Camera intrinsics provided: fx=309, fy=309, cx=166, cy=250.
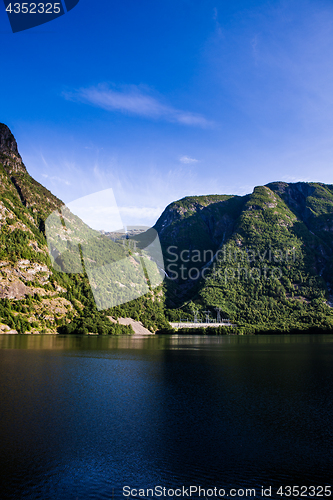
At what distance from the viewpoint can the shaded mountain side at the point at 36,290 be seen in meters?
125

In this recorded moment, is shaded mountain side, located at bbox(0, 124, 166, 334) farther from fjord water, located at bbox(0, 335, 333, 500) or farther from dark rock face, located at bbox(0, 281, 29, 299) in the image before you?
fjord water, located at bbox(0, 335, 333, 500)

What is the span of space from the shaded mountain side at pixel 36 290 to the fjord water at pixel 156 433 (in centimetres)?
9746

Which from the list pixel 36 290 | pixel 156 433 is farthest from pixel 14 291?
pixel 156 433

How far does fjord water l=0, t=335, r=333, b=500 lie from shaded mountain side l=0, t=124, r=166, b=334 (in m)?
97.5

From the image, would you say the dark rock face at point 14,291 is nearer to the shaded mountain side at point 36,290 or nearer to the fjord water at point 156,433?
→ the shaded mountain side at point 36,290

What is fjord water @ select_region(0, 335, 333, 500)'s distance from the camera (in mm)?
13164

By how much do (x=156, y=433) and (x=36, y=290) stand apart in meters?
135

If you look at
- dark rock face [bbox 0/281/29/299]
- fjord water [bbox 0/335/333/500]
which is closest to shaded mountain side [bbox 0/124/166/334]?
dark rock face [bbox 0/281/29/299]

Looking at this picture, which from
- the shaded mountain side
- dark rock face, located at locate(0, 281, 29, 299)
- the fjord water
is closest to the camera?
the fjord water

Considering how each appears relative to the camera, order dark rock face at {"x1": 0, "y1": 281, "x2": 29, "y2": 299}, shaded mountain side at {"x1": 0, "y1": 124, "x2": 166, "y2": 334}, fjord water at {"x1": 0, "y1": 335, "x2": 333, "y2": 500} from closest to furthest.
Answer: fjord water at {"x1": 0, "y1": 335, "x2": 333, "y2": 500}
shaded mountain side at {"x1": 0, "y1": 124, "x2": 166, "y2": 334}
dark rock face at {"x1": 0, "y1": 281, "x2": 29, "y2": 299}

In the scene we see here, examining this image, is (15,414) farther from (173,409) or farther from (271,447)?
(271,447)

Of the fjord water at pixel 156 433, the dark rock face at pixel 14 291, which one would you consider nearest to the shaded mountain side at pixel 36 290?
the dark rock face at pixel 14 291

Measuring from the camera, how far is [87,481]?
13.0m

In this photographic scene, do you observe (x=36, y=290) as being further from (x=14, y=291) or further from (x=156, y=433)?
(x=156, y=433)
